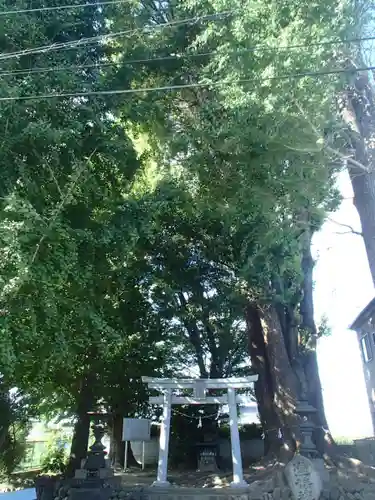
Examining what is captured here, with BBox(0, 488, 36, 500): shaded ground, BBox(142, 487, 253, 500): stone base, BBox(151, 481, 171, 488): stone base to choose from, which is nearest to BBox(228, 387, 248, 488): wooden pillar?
BBox(142, 487, 253, 500): stone base

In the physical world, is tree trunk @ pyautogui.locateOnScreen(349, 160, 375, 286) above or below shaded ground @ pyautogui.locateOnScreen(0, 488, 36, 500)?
above

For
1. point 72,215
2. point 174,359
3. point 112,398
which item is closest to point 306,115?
point 72,215

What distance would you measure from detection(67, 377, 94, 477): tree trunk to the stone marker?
18.9ft

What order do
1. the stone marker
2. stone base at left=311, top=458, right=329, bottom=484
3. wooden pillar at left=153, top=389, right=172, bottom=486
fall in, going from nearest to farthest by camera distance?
the stone marker < stone base at left=311, top=458, right=329, bottom=484 < wooden pillar at left=153, top=389, right=172, bottom=486

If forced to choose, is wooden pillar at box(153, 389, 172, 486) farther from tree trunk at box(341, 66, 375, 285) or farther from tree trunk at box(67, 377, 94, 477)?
tree trunk at box(341, 66, 375, 285)

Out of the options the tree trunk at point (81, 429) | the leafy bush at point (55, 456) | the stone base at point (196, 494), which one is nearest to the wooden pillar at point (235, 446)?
the stone base at point (196, 494)

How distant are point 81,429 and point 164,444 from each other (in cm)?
273

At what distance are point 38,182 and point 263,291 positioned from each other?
6647 mm

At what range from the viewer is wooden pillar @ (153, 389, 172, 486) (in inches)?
430

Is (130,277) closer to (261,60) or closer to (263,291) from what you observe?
(263,291)

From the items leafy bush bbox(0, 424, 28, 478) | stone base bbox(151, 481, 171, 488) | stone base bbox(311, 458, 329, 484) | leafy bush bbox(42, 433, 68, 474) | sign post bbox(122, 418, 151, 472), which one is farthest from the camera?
leafy bush bbox(42, 433, 68, 474)

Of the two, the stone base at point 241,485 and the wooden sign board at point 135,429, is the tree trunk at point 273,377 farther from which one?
the wooden sign board at point 135,429

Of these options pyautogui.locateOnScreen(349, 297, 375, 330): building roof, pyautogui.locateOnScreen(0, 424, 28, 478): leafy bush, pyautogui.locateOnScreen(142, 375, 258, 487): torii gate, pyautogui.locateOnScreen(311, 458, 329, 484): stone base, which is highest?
pyautogui.locateOnScreen(349, 297, 375, 330): building roof

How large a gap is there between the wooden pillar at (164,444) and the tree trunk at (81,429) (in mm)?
2289
